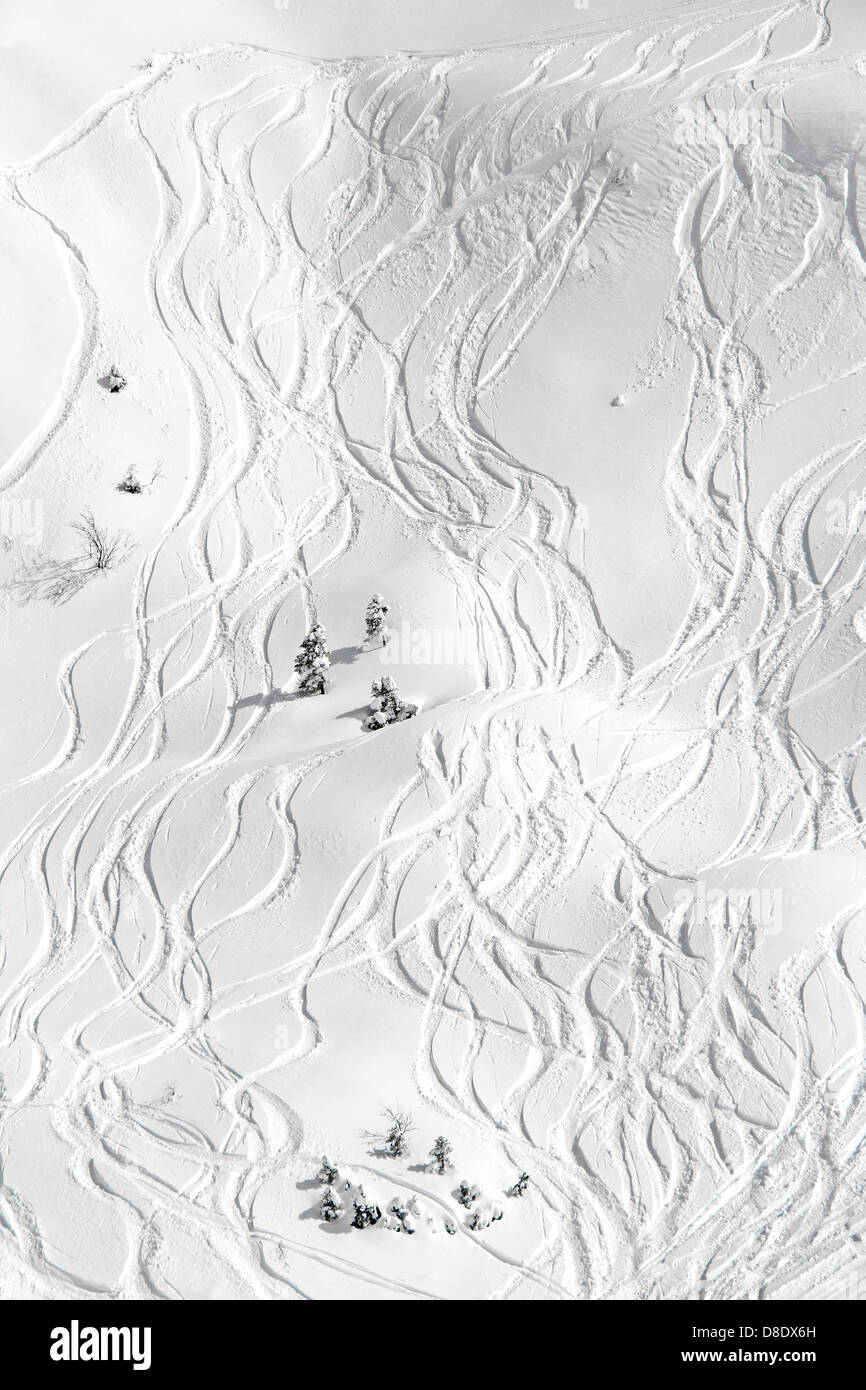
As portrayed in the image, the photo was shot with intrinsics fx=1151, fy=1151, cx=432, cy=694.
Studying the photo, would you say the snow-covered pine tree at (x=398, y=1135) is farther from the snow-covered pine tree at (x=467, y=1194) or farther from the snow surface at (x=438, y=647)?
the snow-covered pine tree at (x=467, y=1194)

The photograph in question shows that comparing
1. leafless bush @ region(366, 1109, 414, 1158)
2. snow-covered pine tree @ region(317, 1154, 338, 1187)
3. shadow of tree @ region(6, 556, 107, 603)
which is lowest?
snow-covered pine tree @ region(317, 1154, 338, 1187)

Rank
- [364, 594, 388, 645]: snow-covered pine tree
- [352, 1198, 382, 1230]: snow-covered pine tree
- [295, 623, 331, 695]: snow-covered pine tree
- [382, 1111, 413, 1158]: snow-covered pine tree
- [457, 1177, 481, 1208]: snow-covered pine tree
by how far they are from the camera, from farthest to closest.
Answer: [364, 594, 388, 645]: snow-covered pine tree
[295, 623, 331, 695]: snow-covered pine tree
[382, 1111, 413, 1158]: snow-covered pine tree
[457, 1177, 481, 1208]: snow-covered pine tree
[352, 1198, 382, 1230]: snow-covered pine tree

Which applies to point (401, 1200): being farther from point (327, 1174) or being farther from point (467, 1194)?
point (327, 1174)

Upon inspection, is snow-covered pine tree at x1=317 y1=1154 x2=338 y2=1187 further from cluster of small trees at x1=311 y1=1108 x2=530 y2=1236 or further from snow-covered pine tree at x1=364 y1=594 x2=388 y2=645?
snow-covered pine tree at x1=364 y1=594 x2=388 y2=645

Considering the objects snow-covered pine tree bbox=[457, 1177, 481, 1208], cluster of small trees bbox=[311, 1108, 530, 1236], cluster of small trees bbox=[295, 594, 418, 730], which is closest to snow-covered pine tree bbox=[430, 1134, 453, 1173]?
cluster of small trees bbox=[311, 1108, 530, 1236]

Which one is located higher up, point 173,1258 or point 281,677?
point 281,677

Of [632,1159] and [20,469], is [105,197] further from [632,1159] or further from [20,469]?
[632,1159]
